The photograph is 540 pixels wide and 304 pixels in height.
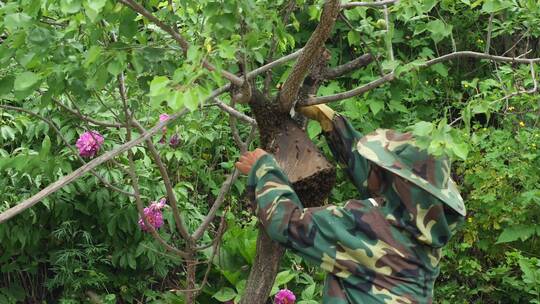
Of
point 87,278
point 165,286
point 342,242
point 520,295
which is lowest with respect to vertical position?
point 520,295

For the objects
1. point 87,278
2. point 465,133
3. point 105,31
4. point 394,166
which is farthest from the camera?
point 87,278

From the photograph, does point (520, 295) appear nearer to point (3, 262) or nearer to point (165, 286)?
point (165, 286)

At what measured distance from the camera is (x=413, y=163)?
293 centimetres

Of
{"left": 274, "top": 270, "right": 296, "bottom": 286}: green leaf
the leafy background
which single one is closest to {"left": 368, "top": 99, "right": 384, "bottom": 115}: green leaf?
the leafy background

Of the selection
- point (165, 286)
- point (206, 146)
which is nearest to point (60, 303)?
point (165, 286)

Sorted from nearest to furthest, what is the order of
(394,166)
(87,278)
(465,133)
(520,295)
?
(465,133), (394,166), (87,278), (520,295)

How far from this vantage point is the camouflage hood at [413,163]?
2.92 meters

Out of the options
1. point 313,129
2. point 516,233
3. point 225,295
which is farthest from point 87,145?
point 516,233

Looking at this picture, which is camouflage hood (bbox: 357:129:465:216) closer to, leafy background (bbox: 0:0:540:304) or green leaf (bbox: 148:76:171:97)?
leafy background (bbox: 0:0:540:304)

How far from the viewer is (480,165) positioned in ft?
18.3

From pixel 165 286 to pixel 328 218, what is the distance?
263cm

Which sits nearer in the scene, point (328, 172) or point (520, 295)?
point (328, 172)

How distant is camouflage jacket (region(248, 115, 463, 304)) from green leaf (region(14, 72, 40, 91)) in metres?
0.77

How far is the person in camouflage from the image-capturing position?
2.95 metres
